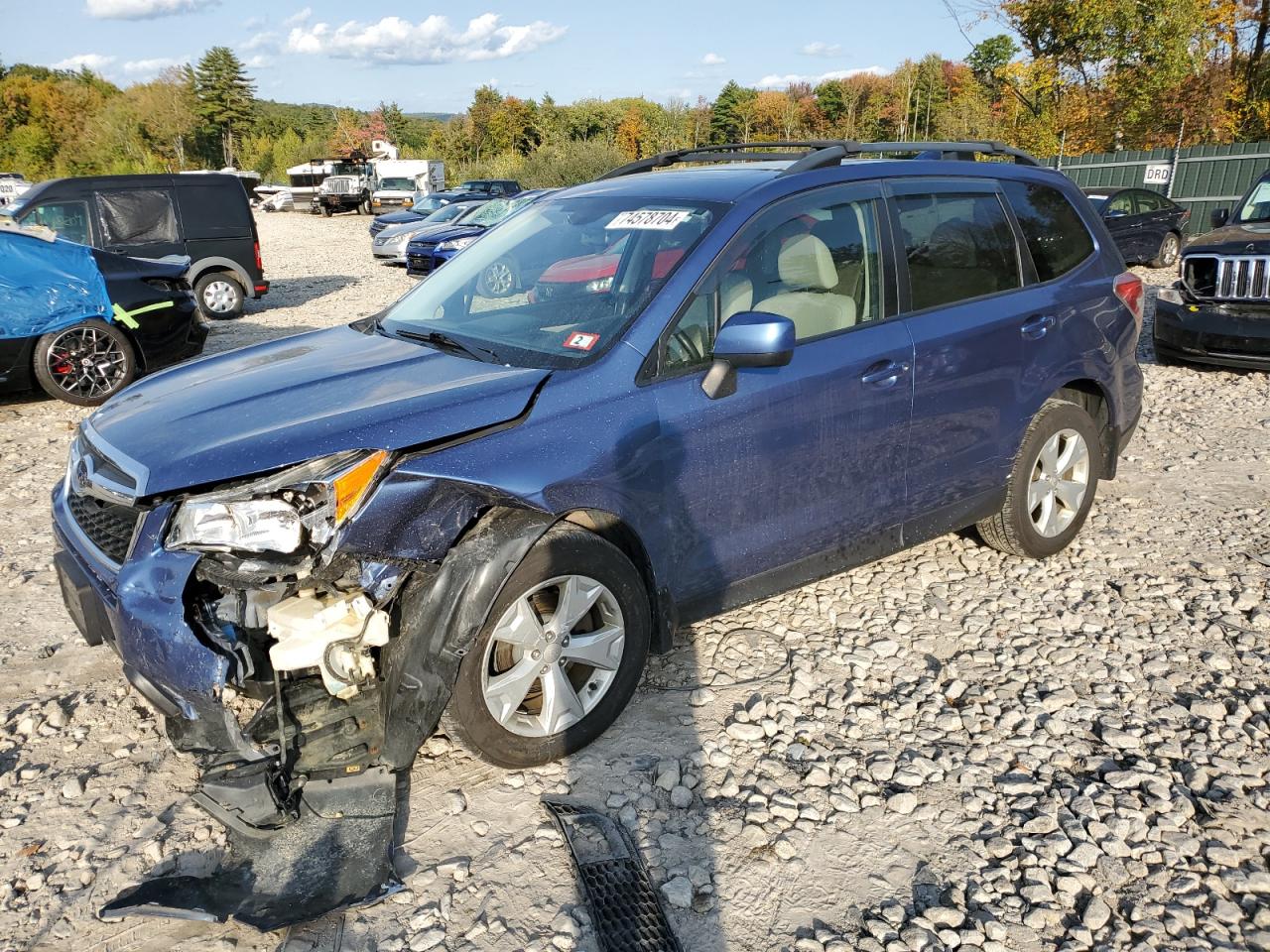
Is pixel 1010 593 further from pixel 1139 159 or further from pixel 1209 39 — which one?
→ pixel 1209 39

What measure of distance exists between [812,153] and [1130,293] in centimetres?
202

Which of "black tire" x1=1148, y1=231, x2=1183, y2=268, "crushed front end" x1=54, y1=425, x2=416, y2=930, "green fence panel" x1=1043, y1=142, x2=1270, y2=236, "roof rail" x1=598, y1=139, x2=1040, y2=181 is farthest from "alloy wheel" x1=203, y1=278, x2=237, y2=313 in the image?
"green fence panel" x1=1043, y1=142, x2=1270, y2=236

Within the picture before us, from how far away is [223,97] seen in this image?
7269 centimetres

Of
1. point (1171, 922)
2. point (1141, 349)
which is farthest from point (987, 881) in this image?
point (1141, 349)

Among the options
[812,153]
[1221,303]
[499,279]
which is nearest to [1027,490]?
[812,153]

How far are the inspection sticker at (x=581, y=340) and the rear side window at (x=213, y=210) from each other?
1145 centimetres

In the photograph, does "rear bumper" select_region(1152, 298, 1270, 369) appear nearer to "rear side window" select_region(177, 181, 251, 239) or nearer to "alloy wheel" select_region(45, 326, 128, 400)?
"alloy wheel" select_region(45, 326, 128, 400)

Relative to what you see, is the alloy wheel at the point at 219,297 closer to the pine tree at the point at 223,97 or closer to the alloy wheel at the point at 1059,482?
the alloy wheel at the point at 1059,482

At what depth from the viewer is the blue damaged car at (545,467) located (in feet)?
8.98

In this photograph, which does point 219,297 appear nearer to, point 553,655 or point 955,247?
point 955,247

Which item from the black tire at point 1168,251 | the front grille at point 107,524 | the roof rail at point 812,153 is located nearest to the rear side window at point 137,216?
the roof rail at point 812,153

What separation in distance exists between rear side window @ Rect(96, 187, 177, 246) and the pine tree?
62.8 metres

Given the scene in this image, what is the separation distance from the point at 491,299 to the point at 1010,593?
2804mm

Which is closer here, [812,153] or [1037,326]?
[812,153]
